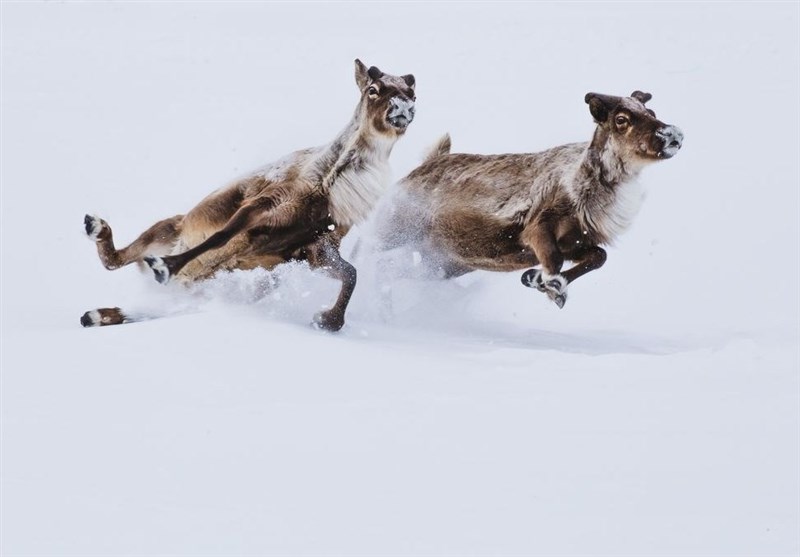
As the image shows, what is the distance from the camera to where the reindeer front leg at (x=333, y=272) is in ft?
25.3

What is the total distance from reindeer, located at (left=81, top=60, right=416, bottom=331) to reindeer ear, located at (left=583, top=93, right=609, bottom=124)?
117 centimetres

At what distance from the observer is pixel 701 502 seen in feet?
16.1

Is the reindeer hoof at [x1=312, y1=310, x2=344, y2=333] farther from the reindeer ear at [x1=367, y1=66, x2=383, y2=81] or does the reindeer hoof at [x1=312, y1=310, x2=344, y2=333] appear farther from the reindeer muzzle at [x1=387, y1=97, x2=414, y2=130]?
the reindeer ear at [x1=367, y1=66, x2=383, y2=81]

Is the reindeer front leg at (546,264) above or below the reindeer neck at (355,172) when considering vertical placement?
below

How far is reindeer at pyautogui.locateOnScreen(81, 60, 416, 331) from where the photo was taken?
7.82m

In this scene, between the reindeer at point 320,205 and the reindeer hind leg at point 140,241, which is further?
the reindeer hind leg at point 140,241

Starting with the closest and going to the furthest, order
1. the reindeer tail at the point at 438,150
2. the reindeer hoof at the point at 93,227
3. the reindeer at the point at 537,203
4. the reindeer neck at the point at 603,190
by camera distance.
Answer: the reindeer at the point at 537,203 → the reindeer neck at the point at 603,190 → the reindeer hoof at the point at 93,227 → the reindeer tail at the point at 438,150

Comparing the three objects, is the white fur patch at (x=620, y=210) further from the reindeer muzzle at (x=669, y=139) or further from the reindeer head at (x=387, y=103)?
the reindeer head at (x=387, y=103)

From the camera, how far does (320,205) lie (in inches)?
311

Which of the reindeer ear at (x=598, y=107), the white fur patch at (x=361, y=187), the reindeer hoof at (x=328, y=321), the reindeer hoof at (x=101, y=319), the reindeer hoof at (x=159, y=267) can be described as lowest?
the reindeer hoof at (x=101, y=319)

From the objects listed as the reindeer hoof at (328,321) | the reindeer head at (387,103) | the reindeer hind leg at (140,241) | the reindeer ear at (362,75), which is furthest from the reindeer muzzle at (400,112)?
the reindeer hind leg at (140,241)

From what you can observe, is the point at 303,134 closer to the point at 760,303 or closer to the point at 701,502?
the point at 760,303

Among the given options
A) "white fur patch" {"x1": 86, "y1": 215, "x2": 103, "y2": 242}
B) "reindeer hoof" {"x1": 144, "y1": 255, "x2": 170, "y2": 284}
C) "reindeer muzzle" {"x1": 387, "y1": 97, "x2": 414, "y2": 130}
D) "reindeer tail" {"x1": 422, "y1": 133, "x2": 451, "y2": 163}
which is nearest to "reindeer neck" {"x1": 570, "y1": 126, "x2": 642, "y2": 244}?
"reindeer muzzle" {"x1": 387, "y1": 97, "x2": 414, "y2": 130}

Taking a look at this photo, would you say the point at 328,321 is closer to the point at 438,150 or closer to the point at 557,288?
the point at 557,288
